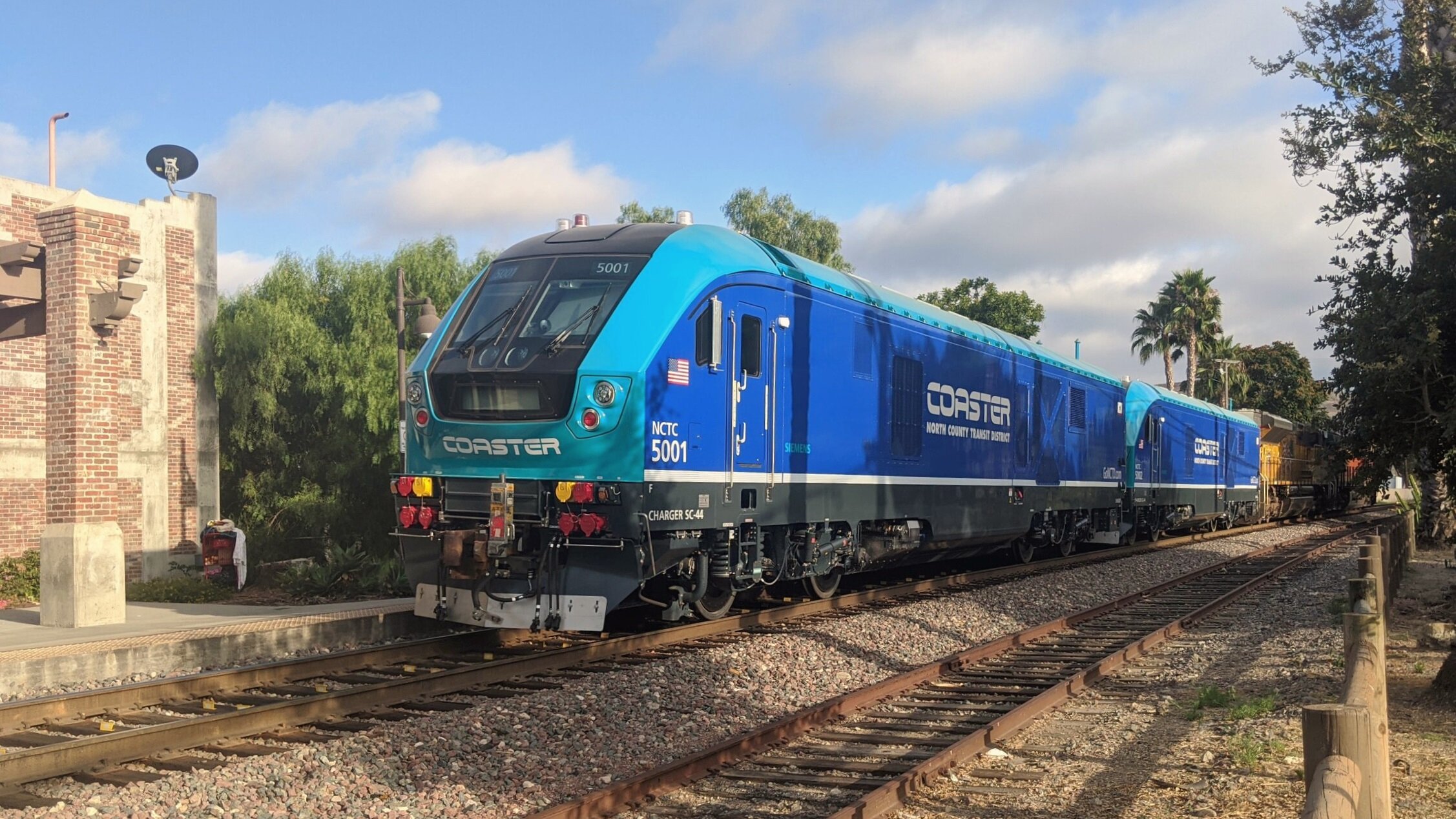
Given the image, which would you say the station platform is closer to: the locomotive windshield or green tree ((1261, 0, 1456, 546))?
the locomotive windshield

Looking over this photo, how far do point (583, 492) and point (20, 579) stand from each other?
36.8ft

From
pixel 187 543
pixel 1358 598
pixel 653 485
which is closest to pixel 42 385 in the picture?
pixel 187 543

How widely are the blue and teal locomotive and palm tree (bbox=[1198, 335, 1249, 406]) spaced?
4725 cm

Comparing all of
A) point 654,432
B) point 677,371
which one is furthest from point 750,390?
point 654,432

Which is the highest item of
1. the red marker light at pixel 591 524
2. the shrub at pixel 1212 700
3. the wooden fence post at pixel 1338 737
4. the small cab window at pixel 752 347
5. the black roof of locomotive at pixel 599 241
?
the black roof of locomotive at pixel 599 241

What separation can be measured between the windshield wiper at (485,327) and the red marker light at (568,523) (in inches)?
A: 73.8

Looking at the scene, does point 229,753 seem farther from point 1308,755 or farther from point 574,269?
point 1308,755

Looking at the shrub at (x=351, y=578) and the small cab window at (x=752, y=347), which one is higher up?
the small cab window at (x=752, y=347)

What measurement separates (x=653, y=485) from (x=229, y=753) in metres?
3.82

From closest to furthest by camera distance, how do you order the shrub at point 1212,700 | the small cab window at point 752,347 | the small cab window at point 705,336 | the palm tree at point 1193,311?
the shrub at point 1212,700 < the small cab window at point 705,336 < the small cab window at point 752,347 < the palm tree at point 1193,311

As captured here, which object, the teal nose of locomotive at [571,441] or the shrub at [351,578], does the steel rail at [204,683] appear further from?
the shrub at [351,578]

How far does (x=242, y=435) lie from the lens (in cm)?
2239

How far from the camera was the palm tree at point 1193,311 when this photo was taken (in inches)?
2259

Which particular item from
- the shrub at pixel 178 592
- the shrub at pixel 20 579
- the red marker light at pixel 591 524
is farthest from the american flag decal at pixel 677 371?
the shrub at pixel 20 579
